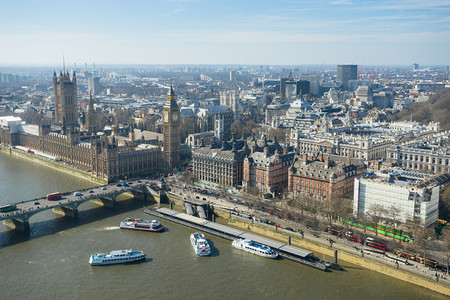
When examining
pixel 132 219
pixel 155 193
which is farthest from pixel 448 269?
pixel 155 193

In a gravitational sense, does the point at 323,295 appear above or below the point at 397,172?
below

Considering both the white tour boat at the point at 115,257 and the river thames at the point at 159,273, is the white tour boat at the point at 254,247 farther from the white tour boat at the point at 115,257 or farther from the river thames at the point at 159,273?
the white tour boat at the point at 115,257

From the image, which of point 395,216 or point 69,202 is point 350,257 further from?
point 69,202

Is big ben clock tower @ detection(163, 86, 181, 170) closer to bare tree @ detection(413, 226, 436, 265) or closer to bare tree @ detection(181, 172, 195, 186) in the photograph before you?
bare tree @ detection(181, 172, 195, 186)

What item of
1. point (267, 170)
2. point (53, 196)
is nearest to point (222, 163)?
point (267, 170)

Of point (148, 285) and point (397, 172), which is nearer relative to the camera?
point (148, 285)

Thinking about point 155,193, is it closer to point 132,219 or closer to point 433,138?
point 132,219
